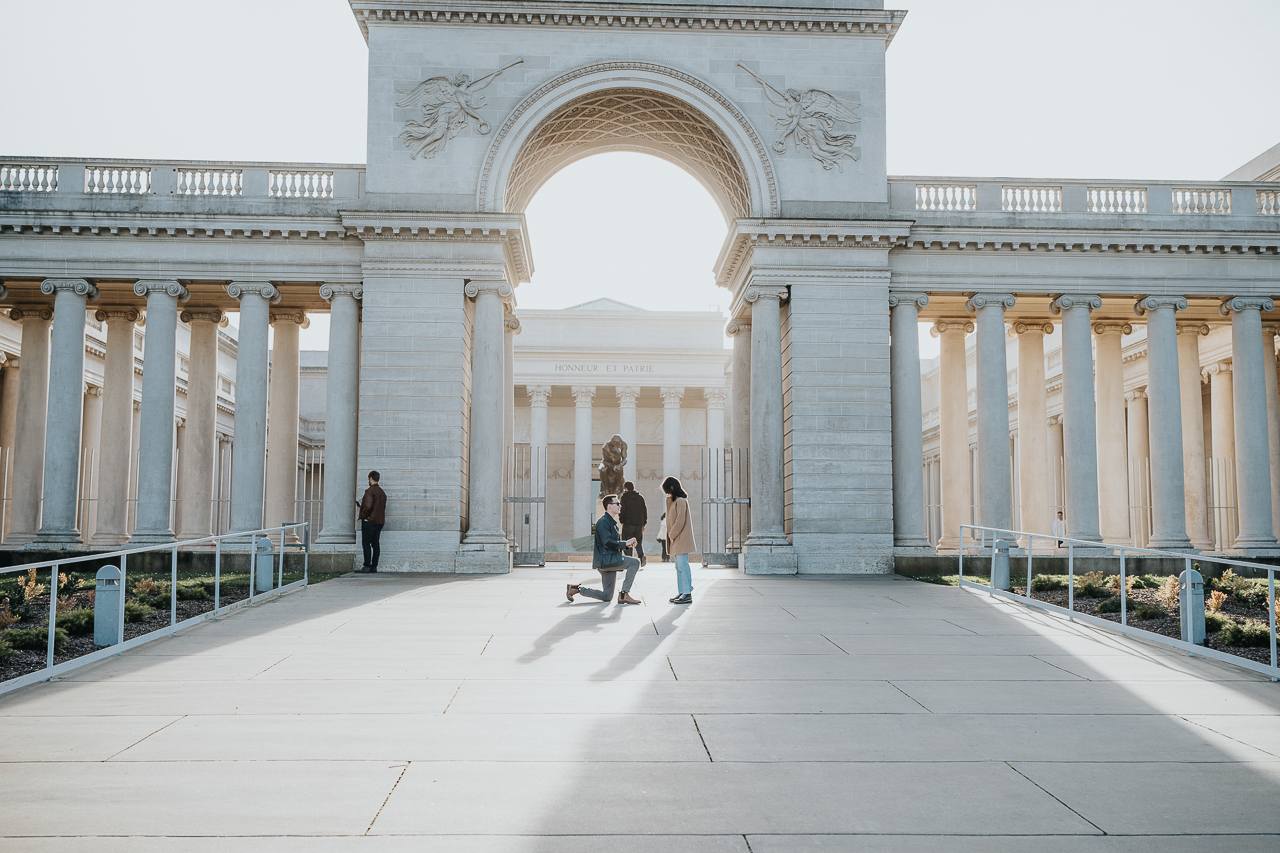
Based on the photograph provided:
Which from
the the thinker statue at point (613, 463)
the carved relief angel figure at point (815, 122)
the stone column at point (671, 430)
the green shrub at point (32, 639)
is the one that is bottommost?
the green shrub at point (32, 639)

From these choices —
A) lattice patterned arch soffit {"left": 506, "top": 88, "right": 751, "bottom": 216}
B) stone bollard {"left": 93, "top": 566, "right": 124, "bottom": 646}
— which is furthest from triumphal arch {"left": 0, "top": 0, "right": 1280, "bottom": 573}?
stone bollard {"left": 93, "top": 566, "right": 124, "bottom": 646}

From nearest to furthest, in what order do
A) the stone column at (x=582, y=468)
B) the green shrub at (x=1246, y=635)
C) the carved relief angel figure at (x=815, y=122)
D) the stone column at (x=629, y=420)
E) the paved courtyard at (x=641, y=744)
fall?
the paved courtyard at (x=641, y=744)
the green shrub at (x=1246, y=635)
the carved relief angel figure at (x=815, y=122)
the stone column at (x=582, y=468)
the stone column at (x=629, y=420)

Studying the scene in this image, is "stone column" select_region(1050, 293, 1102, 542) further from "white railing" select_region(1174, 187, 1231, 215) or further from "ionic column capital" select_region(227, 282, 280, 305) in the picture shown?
"ionic column capital" select_region(227, 282, 280, 305)

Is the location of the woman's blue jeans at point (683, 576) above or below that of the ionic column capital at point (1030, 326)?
below

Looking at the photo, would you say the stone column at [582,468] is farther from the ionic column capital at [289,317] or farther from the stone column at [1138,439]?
the stone column at [1138,439]

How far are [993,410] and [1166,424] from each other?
5.57 meters

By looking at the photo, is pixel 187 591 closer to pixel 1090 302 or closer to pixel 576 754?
pixel 576 754

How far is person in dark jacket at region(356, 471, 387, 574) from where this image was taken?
2895 cm

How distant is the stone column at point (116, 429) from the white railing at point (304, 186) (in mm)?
7813

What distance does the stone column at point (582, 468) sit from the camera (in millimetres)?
62781

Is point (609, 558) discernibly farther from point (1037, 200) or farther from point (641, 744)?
point (1037, 200)

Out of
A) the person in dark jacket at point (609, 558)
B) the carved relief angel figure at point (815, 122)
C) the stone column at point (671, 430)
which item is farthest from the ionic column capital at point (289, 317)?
the stone column at point (671, 430)

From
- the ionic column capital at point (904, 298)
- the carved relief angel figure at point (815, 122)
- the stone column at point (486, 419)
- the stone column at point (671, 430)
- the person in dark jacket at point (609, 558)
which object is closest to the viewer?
the person in dark jacket at point (609, 558)

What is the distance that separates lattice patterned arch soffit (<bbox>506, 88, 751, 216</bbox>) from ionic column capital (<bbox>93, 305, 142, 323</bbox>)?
13670mm
